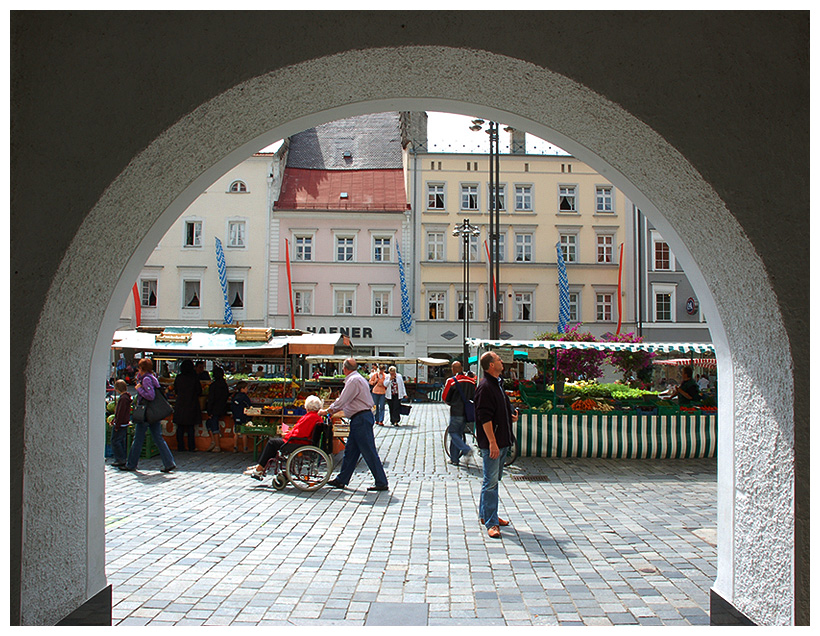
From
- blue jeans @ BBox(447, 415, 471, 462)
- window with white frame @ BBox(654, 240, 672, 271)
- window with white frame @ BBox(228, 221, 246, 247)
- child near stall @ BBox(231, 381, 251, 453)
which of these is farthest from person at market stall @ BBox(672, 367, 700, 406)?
window with white frame @ BBox(228, 221, 246, 247)

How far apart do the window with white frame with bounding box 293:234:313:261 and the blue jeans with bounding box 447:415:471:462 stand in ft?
90.7

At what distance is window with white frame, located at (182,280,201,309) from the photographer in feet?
121

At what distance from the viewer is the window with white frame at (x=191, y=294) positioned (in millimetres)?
36812

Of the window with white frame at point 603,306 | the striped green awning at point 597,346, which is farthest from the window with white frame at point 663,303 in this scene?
the striped green awning at point 597,346

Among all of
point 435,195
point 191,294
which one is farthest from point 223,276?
point 435,195

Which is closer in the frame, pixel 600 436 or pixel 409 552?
pixel 409 552

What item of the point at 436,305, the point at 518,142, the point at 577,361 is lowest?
the point at 577,361

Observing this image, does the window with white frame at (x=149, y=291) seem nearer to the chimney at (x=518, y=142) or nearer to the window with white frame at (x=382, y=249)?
the window with white frame at (x=382, y=249)

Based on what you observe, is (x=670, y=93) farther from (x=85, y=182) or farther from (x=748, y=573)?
(x=85, y=182)

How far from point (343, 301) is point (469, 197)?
10003 mm

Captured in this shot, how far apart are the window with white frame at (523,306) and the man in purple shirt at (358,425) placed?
29.7 meters

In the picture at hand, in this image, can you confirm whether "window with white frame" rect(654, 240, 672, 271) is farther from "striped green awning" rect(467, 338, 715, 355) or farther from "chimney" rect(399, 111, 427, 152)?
"striped green awning" rect(467, 338, 715, 355)

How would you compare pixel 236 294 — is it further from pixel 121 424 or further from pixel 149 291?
pixel 121 424

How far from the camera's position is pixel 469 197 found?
3891 centimetres
